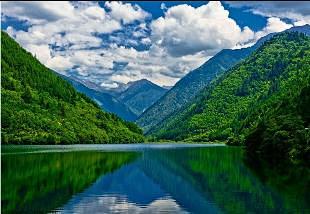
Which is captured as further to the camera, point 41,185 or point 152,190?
point 152,190

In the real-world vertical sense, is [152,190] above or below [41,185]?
below

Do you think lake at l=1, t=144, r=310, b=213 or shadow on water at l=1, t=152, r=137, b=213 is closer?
lake at l=1, t=144, r=310, b=213

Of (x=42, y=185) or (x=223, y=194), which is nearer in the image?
(x=223, y=194)

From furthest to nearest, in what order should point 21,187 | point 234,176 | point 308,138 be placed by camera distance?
point 308,138 < point 234,176 < point 21,187

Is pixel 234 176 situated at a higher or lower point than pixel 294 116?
lower

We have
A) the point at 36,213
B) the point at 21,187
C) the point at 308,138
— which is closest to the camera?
the point at 36,213

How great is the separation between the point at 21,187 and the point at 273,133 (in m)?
106

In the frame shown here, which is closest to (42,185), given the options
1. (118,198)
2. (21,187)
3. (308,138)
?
(21,187)

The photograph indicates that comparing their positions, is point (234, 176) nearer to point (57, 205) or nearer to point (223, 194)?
point (223, 194)

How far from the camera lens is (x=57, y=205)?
195ft

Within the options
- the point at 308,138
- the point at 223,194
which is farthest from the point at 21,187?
the point at 308,138

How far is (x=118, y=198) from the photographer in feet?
222

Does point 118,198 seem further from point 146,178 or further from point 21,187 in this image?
point 146,178

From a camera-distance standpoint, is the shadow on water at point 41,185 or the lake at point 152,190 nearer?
the lake at point 152,190
